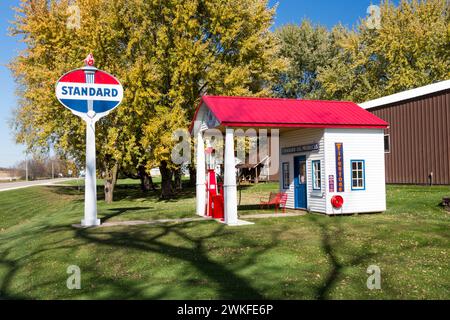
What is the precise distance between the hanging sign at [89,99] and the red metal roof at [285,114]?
3.69m

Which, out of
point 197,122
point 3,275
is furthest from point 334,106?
point 3,275

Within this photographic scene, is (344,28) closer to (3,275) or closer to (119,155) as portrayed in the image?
(119,155)

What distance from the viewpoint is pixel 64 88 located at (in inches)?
616

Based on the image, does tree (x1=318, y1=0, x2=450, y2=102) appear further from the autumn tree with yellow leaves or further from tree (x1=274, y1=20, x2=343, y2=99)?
the autumn tree with yellow leaves

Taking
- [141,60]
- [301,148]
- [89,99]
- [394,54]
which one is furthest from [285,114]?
[394,54]

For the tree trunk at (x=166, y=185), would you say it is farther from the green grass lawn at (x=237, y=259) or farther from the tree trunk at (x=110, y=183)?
the green grass lawn at (x=237, y=259)

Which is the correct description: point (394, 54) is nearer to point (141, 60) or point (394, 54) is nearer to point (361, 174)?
point (141, 60)

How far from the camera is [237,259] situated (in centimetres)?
992

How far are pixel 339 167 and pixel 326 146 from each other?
96 cm

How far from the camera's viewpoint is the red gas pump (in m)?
17.0

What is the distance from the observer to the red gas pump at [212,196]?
17016mm

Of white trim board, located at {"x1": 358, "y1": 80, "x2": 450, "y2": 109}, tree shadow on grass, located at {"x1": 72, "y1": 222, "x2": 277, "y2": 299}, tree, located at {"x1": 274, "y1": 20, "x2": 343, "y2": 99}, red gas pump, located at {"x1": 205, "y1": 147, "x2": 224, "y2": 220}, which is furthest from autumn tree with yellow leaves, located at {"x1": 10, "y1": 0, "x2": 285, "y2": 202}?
tree, located at {"x1": 274, "y1": 20, "x2": 343, "y2": 99}

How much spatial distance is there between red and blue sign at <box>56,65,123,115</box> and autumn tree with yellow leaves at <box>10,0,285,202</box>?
31.2ft
